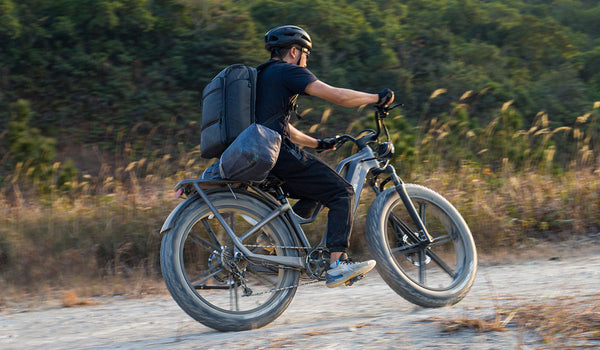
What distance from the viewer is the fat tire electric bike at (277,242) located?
3584mm

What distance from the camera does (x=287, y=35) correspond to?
3836 millimetres

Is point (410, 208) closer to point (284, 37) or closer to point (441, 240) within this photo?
point (441, 240)

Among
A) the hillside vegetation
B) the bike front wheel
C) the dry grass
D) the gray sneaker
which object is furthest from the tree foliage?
the dry grass

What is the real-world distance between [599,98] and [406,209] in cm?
1508

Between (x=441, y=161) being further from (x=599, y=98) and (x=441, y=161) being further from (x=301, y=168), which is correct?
(x=599, y=98)

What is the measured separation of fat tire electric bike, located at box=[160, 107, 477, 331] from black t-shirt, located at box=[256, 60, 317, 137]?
0.39m

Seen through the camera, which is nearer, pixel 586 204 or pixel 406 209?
pixel 406 209

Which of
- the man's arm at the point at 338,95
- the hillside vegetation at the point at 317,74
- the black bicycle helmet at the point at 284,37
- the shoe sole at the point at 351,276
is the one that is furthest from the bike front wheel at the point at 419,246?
the hillside vegetation at the point at 317,74

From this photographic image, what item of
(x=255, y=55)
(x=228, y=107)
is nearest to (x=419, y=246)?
(x=228, y=107)

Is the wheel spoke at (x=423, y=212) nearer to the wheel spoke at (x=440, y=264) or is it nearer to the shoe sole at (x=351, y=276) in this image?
the wheel spoke at (x=440, y=264)

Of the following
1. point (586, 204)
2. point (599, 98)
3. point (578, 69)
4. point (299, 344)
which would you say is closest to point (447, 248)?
point (299, 344)

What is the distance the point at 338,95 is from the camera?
3.66 m

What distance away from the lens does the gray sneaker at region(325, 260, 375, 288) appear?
3.71 metres

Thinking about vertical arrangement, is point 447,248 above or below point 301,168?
below
